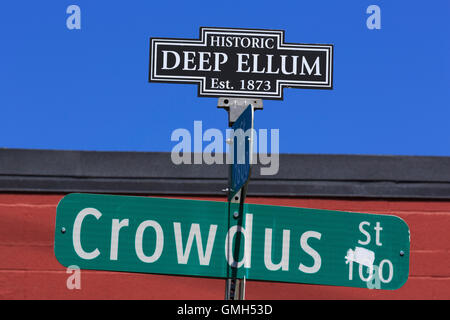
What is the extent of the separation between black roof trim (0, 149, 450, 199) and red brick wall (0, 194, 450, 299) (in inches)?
6.6

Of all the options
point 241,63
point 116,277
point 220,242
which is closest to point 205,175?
point 116,277

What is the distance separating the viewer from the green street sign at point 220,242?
319 centimetres

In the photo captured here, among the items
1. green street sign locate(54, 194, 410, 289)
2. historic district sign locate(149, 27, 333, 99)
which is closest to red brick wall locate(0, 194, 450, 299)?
historic district sign locate(149, 27, 333, 99)

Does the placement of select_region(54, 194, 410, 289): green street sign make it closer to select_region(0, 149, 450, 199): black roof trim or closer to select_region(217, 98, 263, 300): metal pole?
select_region(217, 98, 263, 300): metal pole

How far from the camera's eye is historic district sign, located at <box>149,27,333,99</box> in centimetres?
365

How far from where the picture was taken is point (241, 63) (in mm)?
3670

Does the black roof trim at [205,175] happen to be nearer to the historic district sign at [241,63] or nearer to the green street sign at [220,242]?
the historic district sign at [241,63]

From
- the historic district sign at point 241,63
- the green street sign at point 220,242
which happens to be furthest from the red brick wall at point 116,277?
the green street sign at point 220,242

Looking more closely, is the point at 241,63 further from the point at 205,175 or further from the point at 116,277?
the point at 116,277

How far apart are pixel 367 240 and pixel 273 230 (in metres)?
0.45

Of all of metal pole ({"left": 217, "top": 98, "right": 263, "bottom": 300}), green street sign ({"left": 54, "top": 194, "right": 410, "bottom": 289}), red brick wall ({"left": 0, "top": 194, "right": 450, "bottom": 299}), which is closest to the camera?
metal pole ({"left": 217, "top": 98, "right": 263, "bottom": 300})

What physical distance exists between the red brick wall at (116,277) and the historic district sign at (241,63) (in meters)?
2.16
